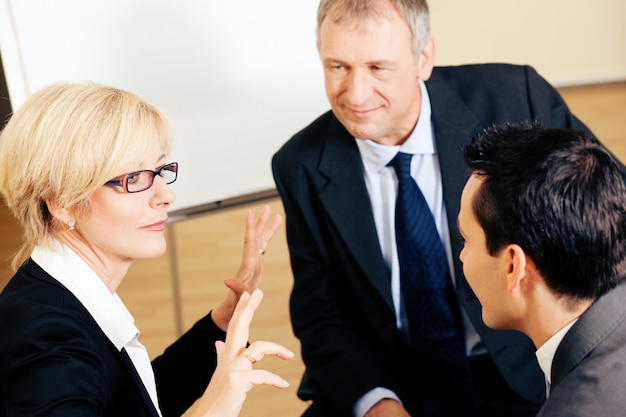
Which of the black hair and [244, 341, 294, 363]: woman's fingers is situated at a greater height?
the black hair

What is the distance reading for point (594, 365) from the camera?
4.58 feet

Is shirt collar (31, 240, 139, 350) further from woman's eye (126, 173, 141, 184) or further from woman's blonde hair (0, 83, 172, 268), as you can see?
woman's eye (126, 173, 141, 184)

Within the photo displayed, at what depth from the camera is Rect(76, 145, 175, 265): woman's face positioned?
1.73m

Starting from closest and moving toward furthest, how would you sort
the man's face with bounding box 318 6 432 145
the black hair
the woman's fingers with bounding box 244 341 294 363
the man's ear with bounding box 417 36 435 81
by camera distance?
the black hair
the woman's fingers with bounding box 244 341 294 363
the man's face with bounding box 318 6 432 145
the man's ear with bounding box 417 36 435 81

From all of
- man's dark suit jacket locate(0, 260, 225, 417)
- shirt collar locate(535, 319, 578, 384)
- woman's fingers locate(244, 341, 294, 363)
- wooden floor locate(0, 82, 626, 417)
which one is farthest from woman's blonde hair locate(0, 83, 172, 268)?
wooden floor locate(0, 82, 626, 417)

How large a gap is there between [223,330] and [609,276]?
0.90 m

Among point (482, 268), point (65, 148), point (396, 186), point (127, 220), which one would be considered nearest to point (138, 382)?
point (127, 220)

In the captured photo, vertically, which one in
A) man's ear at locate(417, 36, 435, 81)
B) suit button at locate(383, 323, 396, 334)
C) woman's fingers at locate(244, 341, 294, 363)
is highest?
man's ear at locate(417, 36, 435, 81)

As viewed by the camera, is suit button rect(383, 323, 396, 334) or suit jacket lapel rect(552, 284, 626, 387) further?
suit button rect(383, 323, 396, 334)

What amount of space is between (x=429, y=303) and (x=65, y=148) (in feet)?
3.12

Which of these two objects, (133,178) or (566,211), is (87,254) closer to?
(133,178)

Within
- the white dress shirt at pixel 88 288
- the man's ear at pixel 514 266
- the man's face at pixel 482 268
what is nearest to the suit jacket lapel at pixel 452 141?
the man's face at pixel 482 268

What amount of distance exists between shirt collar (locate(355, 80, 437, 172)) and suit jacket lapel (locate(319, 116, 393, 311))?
3cm

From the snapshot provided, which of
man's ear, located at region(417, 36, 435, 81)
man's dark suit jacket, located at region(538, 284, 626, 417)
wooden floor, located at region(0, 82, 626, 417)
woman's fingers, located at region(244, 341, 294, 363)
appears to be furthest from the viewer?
wooden floor, located at region(0, 82, 626, 417)
